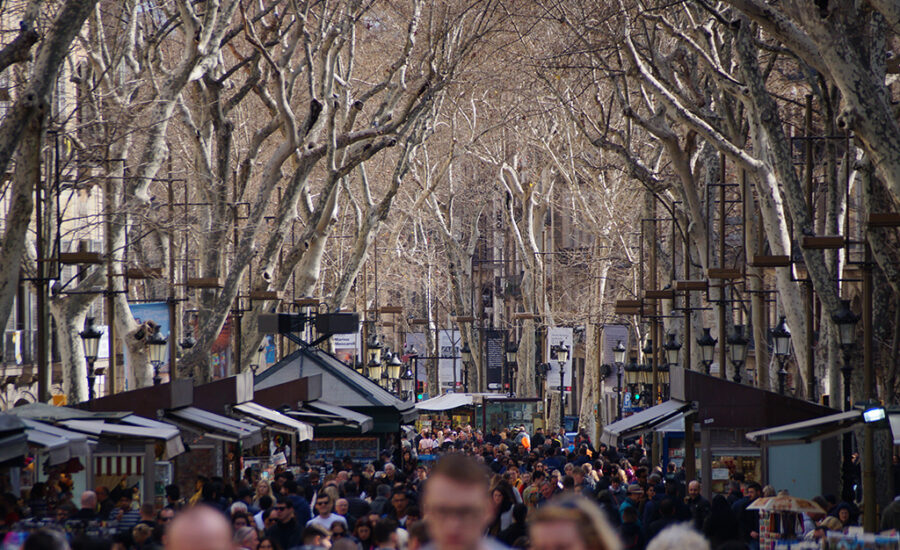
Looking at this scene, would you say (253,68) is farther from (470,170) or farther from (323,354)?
(470,170)

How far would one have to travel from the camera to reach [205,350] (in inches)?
902

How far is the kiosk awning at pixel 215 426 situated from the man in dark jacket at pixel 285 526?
21.3ft

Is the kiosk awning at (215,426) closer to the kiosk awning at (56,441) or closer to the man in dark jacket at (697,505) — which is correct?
the kiosk awning at (56,441)

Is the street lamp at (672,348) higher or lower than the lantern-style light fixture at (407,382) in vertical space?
higher

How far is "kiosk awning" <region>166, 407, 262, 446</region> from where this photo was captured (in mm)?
16969

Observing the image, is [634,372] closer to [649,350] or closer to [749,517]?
[649,350]

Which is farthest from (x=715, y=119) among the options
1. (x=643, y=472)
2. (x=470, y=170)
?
(x=470, y=170)

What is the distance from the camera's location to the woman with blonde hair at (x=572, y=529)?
11.3 feet

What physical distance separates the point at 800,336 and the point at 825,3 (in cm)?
854

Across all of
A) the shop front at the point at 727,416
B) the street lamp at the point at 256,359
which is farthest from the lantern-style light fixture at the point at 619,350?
the shop front at the point at 727,416

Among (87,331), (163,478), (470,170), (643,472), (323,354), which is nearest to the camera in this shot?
(163,478)

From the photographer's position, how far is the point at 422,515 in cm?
1140

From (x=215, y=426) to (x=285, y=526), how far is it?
260 inches

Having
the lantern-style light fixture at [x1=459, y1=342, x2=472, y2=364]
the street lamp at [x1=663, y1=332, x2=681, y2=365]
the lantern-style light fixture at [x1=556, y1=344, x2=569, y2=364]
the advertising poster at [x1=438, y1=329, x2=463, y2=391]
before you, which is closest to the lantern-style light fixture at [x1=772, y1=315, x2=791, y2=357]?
the street lamp at [x1=663, y1=332, x2=681, y2=365]
